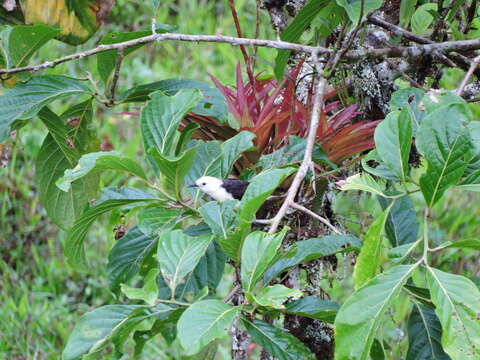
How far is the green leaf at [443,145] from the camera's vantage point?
998mm

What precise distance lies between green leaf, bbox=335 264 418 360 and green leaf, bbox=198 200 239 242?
244 millimetres

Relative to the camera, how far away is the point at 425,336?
1.27 metres

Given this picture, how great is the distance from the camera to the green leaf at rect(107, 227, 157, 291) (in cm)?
145

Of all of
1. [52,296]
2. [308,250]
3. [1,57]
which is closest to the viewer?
[308,250]

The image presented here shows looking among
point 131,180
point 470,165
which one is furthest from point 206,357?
point 131,180

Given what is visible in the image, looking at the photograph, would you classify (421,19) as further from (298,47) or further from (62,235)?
(62,235)

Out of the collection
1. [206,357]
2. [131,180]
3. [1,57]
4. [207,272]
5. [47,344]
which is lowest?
[47,344]

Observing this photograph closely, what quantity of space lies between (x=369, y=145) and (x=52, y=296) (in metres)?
2.48

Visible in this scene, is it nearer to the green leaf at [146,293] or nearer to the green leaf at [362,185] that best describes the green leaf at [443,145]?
the green leaf at [362,185]

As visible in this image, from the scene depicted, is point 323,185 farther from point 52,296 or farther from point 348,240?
point 52,296

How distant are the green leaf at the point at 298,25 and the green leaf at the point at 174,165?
1.07 ft

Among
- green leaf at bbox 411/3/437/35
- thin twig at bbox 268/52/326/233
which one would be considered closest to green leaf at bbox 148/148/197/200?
thin twig at bbox 268/52/326/233

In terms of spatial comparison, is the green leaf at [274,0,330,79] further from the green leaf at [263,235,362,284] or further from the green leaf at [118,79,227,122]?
the green leaf at [263,235,362,284]

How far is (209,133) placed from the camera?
5.35 feet
